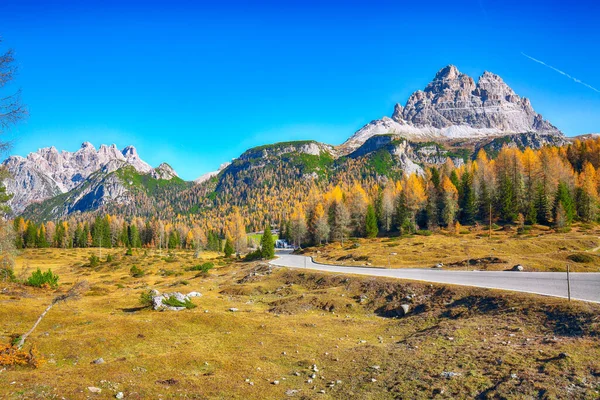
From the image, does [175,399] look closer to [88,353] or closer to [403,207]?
[88,353]

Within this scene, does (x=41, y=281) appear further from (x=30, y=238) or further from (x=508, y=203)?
(x=30, y=238)

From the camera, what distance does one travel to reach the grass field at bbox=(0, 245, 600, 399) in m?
11.5

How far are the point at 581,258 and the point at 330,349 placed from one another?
1417 inches

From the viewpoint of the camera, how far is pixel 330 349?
56.9 feet

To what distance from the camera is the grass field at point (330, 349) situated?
11.5 m

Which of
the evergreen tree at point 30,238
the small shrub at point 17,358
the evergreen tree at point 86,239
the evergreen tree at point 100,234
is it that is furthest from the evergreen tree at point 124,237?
the small shrub at point 17,358

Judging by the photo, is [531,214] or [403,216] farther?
[403,216]

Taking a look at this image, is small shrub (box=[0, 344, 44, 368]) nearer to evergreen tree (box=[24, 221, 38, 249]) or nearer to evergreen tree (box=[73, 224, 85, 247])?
evergreen tree (box=[24, 221, 38, 249])

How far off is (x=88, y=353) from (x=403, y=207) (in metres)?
94.4

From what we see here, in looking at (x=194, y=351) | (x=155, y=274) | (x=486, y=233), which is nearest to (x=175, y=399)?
(x=194, y=351)

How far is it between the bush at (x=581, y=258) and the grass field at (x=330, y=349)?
22849mm

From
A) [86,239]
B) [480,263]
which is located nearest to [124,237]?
[86,239]

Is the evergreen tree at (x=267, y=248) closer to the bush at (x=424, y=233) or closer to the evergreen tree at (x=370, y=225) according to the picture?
the evergreen tree at (x=370, y=225)

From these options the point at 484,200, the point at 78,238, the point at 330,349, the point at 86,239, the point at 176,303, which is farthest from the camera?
the point at 86,239
